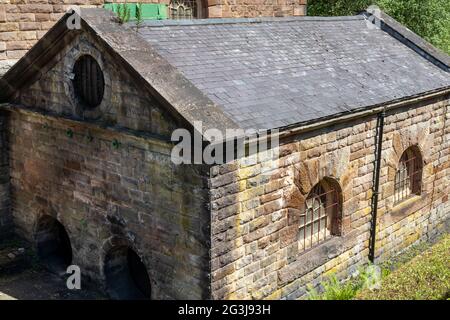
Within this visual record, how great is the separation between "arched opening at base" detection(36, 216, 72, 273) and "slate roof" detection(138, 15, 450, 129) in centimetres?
426

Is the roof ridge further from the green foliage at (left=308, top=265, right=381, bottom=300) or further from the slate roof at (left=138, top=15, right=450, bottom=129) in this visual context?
the green foliage at (left=308, top=265, right=381, bottom=300)

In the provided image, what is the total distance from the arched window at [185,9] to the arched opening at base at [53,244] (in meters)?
7.29

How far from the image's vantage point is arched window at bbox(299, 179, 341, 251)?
9.12 meters

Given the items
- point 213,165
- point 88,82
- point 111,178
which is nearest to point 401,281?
point 213,165

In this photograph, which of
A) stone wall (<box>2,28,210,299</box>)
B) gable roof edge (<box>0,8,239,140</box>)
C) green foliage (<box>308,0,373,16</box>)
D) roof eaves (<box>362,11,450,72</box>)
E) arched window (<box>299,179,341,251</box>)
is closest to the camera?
gable roof edge (<box>0,8,239,140</box>)

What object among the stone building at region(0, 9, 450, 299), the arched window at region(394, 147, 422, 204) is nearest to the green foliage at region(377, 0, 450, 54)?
the stone building at region(0, 9, 450, 299)

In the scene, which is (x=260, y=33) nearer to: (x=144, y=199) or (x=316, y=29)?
(x=316, y=29)

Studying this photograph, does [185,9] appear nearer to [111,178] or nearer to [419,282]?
[111,178]

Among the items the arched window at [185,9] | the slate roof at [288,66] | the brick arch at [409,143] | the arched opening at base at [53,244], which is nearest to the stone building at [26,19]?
the arched window at [185,9]

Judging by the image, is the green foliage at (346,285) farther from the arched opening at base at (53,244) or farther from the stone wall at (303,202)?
the arched opening at base at (53,244)

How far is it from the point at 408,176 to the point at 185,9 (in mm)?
8008

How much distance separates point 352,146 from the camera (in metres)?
9.36

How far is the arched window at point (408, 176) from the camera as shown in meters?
11.3

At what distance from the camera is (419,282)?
→ 8742 millimetres
